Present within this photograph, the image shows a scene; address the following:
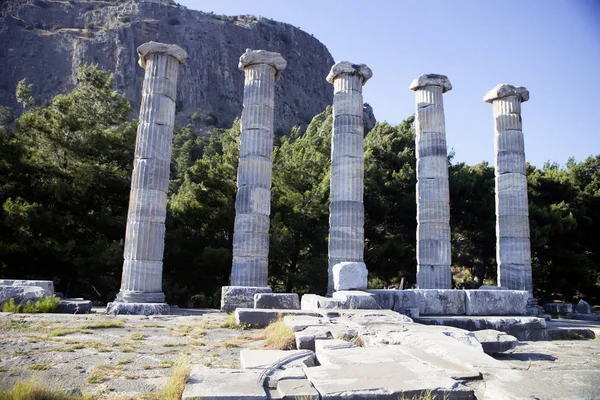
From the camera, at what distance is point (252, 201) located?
14.1 metres

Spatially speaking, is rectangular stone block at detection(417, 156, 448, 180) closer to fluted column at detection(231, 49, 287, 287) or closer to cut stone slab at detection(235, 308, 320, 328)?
fluted column at detection(231, 49, 287, 287)

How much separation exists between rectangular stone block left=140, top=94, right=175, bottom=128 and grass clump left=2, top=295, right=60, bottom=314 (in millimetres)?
5977

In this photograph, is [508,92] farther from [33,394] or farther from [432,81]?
[33,394]

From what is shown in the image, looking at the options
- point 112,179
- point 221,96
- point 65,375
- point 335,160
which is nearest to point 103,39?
point 221,96

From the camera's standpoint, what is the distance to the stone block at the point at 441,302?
1034cm

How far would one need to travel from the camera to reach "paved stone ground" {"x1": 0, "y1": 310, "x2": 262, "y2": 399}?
439 cm

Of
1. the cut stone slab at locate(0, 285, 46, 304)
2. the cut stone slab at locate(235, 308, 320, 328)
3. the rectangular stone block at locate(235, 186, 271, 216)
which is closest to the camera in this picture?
the cut stone slab at locate(235, 308, 320, 328)

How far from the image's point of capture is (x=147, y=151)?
1349cm

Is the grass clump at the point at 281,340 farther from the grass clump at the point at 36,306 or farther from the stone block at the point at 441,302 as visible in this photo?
the grass clump at the point at 36,306

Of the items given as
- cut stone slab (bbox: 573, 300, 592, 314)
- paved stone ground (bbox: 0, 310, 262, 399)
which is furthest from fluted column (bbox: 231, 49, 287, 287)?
cut stone slab (bbox: 573, 300, 592, 314)

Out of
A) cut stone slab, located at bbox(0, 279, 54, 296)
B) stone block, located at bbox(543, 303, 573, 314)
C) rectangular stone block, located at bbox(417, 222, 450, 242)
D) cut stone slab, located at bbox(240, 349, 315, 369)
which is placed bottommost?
stone block, located at bbox(543, 303, 573, 314)

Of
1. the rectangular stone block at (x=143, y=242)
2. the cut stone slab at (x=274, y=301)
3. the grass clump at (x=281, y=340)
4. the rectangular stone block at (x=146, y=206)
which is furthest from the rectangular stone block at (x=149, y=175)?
the grass clump at (x=281, y=340)

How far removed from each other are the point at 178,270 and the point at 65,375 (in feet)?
46.8

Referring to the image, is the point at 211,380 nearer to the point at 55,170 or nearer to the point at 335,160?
the point at 335,160
